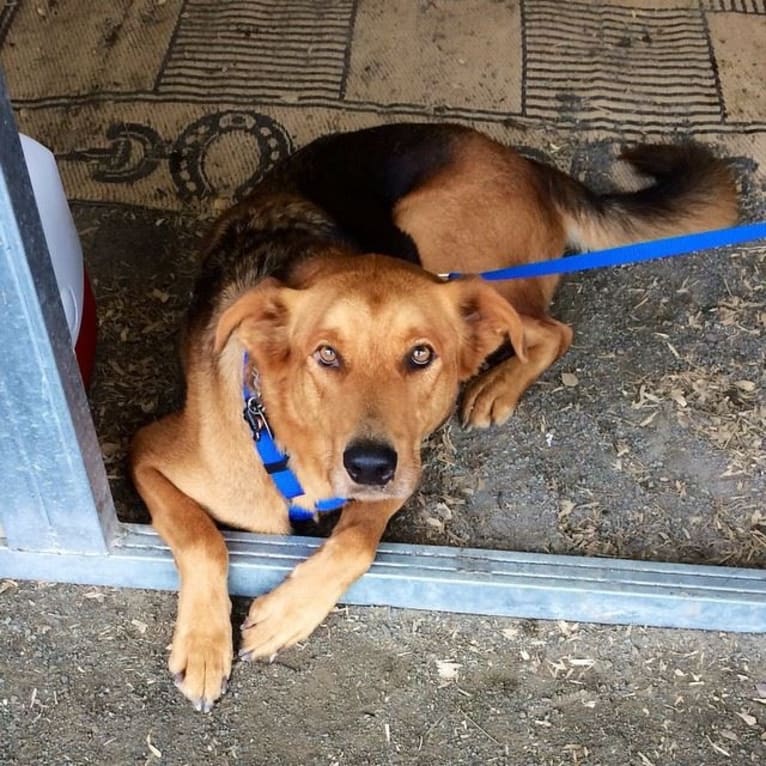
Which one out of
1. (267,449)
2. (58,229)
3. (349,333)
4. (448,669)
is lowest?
(448,669)

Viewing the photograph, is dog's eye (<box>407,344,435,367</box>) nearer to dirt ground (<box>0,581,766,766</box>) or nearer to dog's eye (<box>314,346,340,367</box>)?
dog's eye (<box>314,346,340,367</box>)

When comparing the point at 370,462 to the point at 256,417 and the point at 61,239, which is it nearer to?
the point at 256,417

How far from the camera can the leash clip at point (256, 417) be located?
2703 millimetres

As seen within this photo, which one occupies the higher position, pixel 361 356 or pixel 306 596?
pixel 361 356

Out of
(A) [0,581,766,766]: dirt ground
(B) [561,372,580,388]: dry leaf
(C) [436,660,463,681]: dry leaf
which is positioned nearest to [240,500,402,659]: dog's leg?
(A) [0,581,766,766]: dirt ground

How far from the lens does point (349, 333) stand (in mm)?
2441

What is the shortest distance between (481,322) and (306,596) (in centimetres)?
84

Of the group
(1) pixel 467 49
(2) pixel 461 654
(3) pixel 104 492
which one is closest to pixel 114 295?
(3) pixel 104 492

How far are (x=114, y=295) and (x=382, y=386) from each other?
1689 millimetres

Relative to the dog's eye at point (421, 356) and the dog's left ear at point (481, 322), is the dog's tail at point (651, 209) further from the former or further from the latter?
the dog's eye at point (421, 356)

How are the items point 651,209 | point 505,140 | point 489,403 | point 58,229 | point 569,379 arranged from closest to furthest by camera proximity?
1. point 58,229
2. point 489,403
3. point 569,379
4. point 651,209
5. point 505,140

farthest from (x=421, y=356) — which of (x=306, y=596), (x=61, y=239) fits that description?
(x=61, y=239)

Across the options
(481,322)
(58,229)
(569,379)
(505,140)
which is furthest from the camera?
(505,140)

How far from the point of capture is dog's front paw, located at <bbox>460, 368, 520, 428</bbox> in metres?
3.48
